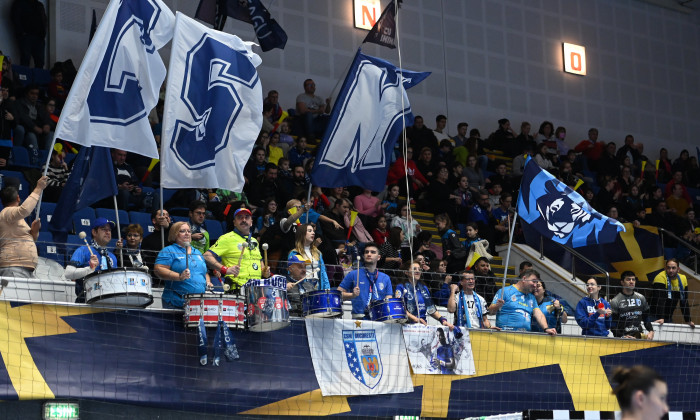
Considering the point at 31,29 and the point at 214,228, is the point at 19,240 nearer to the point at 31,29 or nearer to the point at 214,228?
the point at 214,228

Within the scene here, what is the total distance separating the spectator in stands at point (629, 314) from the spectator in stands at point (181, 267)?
5953mm

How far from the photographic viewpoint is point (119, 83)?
10531 millimetres

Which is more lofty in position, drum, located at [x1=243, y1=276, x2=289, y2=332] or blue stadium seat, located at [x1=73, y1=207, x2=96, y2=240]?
blue stadium seat, located at [x1=73, y1=207, x2=96, y2=240]

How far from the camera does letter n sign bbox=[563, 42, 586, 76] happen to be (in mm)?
25531

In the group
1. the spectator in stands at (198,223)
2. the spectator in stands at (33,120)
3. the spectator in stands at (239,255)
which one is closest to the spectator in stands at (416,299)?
the spectator in stands at (239,255)

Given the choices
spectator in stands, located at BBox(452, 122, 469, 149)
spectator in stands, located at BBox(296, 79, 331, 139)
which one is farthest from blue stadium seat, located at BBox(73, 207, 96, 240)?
spectator in stands, located at BBox(452, 122, 469, 149)

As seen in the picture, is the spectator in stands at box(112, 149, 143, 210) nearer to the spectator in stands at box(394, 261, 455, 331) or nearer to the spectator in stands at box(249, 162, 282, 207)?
the spectator in stands at box(249, 162, 282, 207)

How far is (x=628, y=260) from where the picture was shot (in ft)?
59.8

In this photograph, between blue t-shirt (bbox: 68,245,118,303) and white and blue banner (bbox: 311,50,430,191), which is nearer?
blue t-shirt (bbox: 68,245,118,303)

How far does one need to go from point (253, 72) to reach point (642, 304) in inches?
239

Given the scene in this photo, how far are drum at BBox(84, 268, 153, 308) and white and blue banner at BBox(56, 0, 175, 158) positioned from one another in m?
1.42

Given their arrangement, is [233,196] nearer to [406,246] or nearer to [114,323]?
[406,246]

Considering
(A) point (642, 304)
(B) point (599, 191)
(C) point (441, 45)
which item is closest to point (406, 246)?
(A) point (642, 304)

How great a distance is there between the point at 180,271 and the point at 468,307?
3.86 meters
